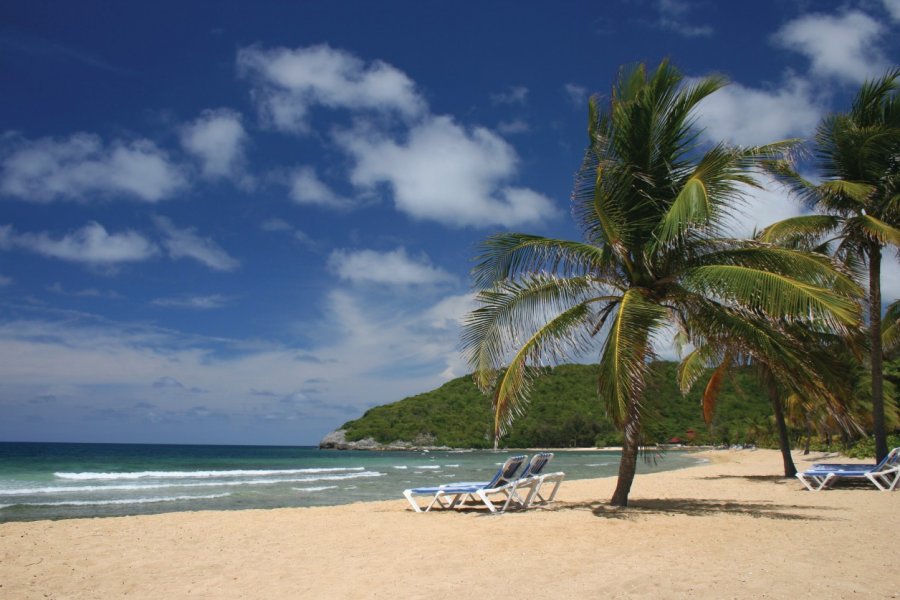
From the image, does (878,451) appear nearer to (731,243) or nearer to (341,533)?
(731,243)

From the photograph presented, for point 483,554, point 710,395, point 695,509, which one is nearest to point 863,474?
point 695,509

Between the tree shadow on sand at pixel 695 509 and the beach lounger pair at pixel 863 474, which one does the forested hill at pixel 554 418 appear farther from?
the tree shadow on sand at pixel 695 509

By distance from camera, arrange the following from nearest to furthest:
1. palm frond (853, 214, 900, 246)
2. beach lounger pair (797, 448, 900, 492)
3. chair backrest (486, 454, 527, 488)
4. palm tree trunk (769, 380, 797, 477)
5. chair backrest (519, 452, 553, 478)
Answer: chair backrest (486, 454, 527, 488), chair backrest (519, 452, 553, 478), palm frond (853, 214, 900, 246), beach lounger pair (797, 448, 900, 492), palm tree trunk (769, 380, 797, 477)

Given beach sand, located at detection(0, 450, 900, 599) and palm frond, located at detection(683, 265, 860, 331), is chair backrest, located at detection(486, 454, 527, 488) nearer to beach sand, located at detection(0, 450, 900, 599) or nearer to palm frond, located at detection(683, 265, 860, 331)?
beach sand, located at detection(0, 450, 900, 599)

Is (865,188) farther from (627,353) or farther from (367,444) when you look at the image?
(367,444)

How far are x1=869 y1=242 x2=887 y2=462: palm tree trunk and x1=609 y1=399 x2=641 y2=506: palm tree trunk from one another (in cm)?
621

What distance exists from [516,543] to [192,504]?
39.0 feet

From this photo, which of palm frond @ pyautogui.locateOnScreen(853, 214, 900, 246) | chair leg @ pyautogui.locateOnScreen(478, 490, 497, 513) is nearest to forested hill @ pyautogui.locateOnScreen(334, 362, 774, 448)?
palm frond @ pyautogui.locateOnScreen(853, 214, 900, 246)

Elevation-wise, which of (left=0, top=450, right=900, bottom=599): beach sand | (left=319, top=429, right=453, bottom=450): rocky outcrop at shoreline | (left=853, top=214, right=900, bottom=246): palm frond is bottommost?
(left=319, top=429, right=453, bottom=450): rocky outcrop at shoreline

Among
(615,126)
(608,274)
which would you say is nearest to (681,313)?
(608,274)

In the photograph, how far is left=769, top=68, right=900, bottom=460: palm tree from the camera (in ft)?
41.1

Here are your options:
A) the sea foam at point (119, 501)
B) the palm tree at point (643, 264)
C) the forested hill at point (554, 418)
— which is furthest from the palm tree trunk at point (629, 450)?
the forested hill at point (554, 418)

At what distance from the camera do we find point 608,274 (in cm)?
989

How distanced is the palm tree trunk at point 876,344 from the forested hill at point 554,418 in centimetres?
5859
